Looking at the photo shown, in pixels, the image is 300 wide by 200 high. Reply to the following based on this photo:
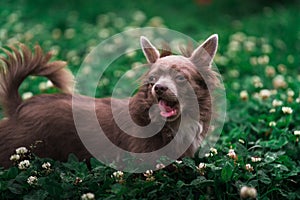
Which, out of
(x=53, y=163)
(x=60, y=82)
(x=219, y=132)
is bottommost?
(x=219, y=132)

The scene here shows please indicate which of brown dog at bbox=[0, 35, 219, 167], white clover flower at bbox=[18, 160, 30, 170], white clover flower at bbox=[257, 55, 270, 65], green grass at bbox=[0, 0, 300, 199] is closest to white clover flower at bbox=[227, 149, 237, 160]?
green grass at bbox=[0, 0, 300, 199]

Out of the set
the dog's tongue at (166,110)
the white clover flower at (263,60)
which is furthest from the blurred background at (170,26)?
the dog's tongue at (166,110)

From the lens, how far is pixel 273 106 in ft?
15.1

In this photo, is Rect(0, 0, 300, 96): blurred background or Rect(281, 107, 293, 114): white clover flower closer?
Rect(281, 107, 293, 114): white clover flower

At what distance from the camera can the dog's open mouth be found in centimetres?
327

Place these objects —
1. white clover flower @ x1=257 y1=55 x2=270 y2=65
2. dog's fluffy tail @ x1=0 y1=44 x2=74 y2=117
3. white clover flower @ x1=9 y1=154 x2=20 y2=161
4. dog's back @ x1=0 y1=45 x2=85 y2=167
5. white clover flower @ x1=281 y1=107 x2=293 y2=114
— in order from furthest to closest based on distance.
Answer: white clover flower @ x1=257 y1=55 x2=270 y2=65
white clover flower @ x1=281 y1=107 x2=293 y2=114
dog's fluffy tail @ x1=0 y1=44 x2=74 y2=117
dog's back @ x1=0 y1=45 x2=85 y2=167
white clover flower @ x1=9 y1=154 x2=20 y2=161

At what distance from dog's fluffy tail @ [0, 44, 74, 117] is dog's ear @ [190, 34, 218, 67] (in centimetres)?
99

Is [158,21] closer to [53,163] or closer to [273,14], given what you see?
[273,14]

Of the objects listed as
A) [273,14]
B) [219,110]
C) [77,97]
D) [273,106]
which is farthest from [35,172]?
[273,14]

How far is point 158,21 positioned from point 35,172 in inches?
211

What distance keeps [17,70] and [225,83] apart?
104 inches

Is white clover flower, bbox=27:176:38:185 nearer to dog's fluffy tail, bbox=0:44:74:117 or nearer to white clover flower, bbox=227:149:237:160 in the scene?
dog's fluffy tail, bbox=0:44:74:117

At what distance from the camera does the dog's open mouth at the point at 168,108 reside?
129 inches

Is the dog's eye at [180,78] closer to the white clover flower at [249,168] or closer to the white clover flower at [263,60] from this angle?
the white clover flower at [249,168]
